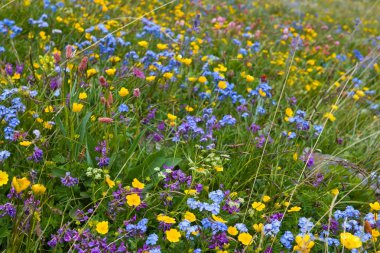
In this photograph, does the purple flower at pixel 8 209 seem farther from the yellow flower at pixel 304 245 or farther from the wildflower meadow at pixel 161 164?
the yellow flower at pixel 304 245

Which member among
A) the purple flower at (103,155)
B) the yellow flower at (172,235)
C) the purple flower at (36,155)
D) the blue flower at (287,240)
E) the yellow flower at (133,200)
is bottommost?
the blue flower at (287,240)

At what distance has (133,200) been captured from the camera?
6.53ft

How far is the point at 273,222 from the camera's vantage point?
80.0 inches

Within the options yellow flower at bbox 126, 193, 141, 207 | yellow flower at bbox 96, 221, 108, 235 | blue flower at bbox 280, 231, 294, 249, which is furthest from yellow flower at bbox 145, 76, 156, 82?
blue flower at bbox 280, 231, 294, 249

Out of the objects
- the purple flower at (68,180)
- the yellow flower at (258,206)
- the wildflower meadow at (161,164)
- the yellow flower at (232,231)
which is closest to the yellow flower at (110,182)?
the wildflower meadow at (161,164)

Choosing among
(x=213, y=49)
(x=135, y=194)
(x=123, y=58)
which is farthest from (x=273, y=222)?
(x=213, y=49)

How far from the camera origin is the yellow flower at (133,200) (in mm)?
1962

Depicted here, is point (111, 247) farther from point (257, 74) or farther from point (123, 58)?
point (257, 74)

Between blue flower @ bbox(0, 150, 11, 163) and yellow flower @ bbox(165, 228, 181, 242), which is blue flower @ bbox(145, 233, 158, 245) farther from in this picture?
blue flower @ bbox(0, 150, 11, 163)

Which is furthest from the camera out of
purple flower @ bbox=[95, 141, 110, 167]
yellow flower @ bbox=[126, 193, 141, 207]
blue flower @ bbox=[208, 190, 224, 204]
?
purple flower @ bbox=[95, 141, 110, 167]

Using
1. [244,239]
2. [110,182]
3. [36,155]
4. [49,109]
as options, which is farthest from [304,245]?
[49,109]

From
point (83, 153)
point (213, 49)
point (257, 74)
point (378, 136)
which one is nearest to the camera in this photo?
point (83, 153)

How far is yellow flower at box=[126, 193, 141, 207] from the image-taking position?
196cm

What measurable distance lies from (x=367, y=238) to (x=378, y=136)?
5.62ft
